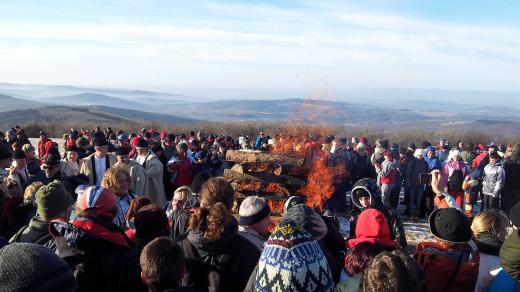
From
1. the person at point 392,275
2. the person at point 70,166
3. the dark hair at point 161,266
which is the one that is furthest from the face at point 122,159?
the person at point 392,275

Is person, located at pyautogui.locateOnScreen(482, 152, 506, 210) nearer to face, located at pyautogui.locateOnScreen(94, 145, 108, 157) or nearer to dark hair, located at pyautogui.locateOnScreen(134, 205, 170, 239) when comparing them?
face, located at pyautogui.locateOnScreen(94, 145, 108, 157)

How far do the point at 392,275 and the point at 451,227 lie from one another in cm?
131

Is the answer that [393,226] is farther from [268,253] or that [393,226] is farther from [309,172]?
[309,172]

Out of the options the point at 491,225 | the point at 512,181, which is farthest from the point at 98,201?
the point at 512,181

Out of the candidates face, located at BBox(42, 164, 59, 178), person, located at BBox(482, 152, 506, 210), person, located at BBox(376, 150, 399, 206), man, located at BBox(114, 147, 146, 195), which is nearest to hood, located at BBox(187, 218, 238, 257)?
face, located at BBox(42, 164, 59, 178)

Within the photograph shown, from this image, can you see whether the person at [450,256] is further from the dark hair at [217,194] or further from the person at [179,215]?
the person at [179,215]

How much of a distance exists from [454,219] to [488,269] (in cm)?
49

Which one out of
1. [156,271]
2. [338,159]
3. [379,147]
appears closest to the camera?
[156,271]

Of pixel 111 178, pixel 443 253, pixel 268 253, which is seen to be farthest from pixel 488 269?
pixel 111 178

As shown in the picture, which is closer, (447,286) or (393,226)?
(447,286)

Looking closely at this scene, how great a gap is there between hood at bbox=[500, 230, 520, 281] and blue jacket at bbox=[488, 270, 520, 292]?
0.24 feet

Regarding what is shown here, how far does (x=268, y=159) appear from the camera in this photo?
8.23m

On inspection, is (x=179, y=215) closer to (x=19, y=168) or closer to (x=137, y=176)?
(x=137, y=176)

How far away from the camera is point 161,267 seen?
284cm
